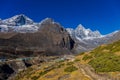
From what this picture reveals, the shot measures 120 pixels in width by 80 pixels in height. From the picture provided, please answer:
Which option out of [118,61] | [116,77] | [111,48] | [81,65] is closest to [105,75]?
[116,77]

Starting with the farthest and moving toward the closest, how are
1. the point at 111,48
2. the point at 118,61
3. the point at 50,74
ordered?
the point at 111,48, the point at 50,74, the point at 118,61

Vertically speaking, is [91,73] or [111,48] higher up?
[111,48]

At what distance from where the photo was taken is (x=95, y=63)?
38.3m

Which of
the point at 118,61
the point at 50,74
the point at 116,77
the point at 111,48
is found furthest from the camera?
the point at 111,48

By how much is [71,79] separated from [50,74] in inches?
242

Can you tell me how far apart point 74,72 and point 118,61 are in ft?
21.0

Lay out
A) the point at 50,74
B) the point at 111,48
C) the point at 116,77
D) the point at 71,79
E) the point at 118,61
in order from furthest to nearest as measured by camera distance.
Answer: the point at 111,48
the point at 50,74
the point at 118,61
the point at 71,79
the point at 116,77

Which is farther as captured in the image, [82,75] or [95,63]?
[95,63]

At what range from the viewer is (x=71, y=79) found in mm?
34688

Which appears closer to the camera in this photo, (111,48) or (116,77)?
(116,77)

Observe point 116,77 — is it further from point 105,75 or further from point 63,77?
point 63,77

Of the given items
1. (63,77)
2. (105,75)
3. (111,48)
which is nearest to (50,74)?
(63,77)

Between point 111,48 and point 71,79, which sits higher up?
point 111,48

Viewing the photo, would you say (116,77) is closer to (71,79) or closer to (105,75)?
(105,75)
